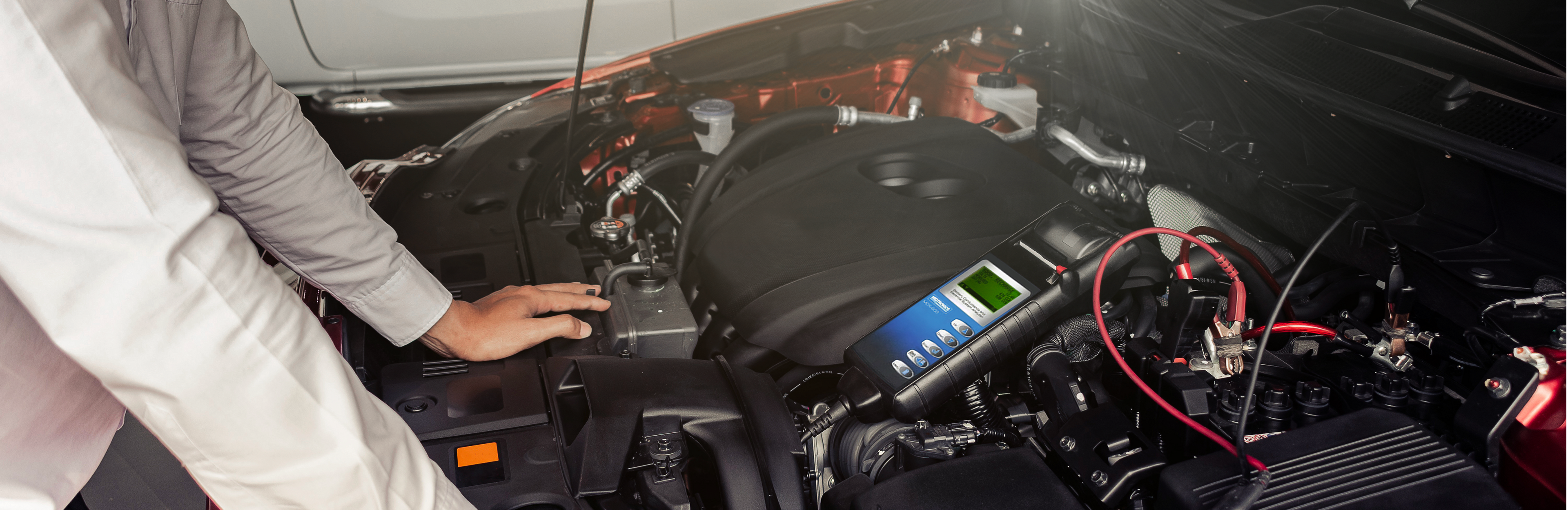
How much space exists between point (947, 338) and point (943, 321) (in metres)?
0.03

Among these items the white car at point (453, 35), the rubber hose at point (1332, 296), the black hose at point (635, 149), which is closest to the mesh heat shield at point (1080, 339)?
the rubber hose at point (1332, 296)

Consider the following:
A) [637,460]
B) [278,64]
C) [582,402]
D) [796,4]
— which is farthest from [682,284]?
[278,64]

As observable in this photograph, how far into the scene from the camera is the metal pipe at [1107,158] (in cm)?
132

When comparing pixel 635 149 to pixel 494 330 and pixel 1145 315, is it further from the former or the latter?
pixel 1145 315

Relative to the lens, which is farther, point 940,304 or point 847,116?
point 847,116

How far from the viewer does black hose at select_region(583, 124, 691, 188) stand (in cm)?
170

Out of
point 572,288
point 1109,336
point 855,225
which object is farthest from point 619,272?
point 1109,336

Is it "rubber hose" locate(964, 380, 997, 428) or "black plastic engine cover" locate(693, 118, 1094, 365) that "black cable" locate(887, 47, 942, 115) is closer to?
"black plastic engine cover" locate(693, 118, 1094, 365)

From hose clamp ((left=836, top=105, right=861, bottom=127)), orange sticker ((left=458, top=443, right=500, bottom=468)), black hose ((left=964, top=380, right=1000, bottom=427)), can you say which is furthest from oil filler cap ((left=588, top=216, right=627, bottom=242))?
black hose ((left=964, top=380, right=1000, bottom=427))

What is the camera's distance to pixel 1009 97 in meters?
1.63

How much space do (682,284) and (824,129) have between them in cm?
61

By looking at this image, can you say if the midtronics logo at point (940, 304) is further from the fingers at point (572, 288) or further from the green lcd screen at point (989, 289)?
the fingers at point (572, 288)

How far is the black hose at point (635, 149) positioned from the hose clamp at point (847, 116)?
0.36 metres

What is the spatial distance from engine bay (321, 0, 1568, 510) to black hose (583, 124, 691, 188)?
169mm
